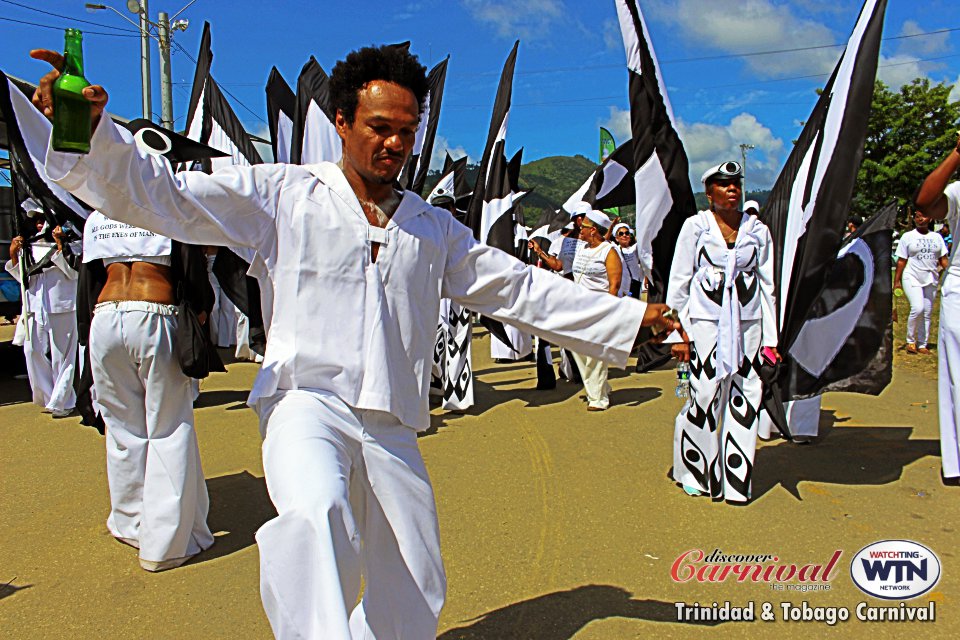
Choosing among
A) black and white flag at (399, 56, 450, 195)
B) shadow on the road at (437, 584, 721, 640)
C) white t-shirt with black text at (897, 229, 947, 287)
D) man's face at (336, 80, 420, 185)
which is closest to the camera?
man's face at (336, 80, 420, 185)

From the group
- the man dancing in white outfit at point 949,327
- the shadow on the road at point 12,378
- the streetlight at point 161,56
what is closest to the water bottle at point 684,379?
the man dancing in white outfit at point 949,327

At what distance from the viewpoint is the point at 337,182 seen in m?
2.58

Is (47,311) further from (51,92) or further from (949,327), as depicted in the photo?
(949,327)

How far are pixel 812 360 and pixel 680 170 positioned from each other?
183 cm

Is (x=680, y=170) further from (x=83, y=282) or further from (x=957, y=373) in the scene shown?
(x=83, y=282)

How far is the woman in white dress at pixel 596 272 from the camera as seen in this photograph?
8.09 m

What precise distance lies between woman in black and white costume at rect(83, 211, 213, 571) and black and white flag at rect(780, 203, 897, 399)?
416 cm

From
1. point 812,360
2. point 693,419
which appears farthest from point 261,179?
point 812,360

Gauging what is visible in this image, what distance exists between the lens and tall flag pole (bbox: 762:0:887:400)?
502 cm

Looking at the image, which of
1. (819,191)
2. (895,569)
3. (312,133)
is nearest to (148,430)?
(312,133)

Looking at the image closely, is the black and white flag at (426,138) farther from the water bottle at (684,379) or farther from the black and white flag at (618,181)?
the water bottle at (684,379)

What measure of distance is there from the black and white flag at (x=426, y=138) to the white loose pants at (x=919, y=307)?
8146 millimetres

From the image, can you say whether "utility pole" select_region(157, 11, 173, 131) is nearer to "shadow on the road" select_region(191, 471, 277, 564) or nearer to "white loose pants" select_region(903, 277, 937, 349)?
"shadow on the road" select_region(191, 471, 277, 564)

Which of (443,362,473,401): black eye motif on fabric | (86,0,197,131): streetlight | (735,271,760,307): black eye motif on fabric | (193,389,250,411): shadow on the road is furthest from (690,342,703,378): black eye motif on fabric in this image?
(86,0,197,131): streetlight
